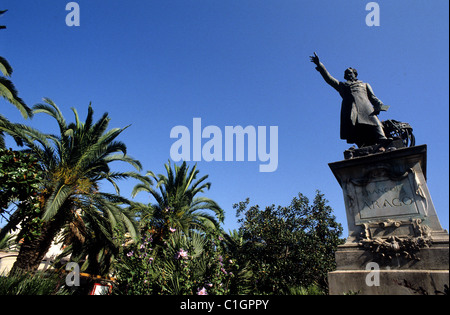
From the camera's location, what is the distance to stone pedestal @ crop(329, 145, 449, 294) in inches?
143

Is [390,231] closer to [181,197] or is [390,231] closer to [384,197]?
[384,197]

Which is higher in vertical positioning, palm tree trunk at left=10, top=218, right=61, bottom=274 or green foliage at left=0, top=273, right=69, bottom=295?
palm tree trunk at left=10, top=218, right=61, bottom=274

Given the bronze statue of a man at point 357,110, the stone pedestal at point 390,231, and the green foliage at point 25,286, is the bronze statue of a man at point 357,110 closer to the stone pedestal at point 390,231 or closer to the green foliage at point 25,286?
the stone pedestal at point 390,231

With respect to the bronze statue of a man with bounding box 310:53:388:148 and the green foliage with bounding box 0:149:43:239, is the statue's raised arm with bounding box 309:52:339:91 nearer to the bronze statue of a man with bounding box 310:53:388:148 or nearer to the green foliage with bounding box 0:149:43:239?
the bronze statue of a man with bounding box 310:53:388:148

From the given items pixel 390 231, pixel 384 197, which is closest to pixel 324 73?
pixel 384 197

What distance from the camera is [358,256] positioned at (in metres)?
4.14

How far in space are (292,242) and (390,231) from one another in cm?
991

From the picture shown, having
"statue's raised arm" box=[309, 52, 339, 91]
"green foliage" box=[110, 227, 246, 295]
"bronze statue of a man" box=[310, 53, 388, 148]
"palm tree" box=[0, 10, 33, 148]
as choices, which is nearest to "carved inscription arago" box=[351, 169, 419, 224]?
"bronze statue of a man" box=[310, 53, 388, 148]

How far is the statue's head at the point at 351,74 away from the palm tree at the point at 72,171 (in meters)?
9.54

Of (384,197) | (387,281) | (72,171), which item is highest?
(72,171)

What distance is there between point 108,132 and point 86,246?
6317 millimetres

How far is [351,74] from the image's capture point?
652cm

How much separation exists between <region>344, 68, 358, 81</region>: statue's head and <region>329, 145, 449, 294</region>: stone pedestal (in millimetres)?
2733
